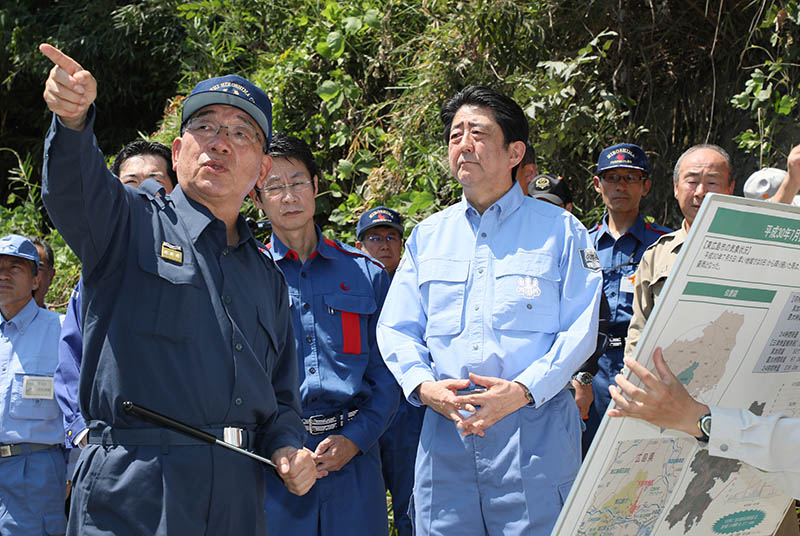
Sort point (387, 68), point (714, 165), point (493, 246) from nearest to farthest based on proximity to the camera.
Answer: point (493, 246) → point (714, 165) → point (387, 68)

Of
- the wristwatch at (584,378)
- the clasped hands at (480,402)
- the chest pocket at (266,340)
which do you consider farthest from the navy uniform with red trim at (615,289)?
the chest pocket at (266,340)

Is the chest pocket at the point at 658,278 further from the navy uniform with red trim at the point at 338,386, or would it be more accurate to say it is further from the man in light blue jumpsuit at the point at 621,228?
the navy uniform with red trim at the point at 338,386

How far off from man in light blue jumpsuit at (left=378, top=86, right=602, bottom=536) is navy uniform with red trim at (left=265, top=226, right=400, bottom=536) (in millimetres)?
423

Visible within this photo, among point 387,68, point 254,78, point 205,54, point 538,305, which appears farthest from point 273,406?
point 205,54

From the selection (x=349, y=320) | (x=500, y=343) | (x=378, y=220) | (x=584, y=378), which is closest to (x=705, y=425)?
(x=500, y=343)

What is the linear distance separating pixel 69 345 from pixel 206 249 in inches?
53.9

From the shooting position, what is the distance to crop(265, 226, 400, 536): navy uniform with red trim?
338 centimetres

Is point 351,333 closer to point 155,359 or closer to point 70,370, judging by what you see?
point 70,370

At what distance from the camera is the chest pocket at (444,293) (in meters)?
3.02

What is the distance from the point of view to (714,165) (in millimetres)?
3988

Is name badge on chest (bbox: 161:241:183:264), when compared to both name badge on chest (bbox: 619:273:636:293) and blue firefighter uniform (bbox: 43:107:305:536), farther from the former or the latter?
name badge on chest (bbox: 619:273:636:293)

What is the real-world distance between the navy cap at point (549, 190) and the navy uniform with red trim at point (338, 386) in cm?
135

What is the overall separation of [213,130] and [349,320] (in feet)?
4.50

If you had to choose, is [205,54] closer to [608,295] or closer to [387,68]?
[387,68]
